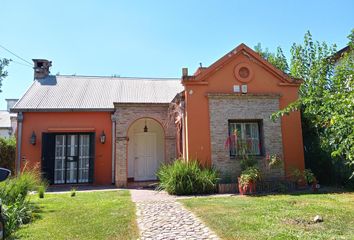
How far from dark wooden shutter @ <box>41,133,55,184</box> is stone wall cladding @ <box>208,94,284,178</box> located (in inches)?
303

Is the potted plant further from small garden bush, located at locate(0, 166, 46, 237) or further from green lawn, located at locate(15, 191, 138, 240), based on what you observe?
small garden bush, located at locate(0, 166, 46, 237)

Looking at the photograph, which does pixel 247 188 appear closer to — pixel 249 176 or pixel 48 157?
pixel 249 176

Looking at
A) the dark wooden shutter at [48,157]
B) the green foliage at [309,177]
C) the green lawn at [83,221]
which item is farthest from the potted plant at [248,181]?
the dark wooden shutter at [48,157]

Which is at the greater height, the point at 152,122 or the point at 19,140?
the point at 152,122

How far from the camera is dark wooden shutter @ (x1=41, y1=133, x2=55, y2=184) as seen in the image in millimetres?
14133

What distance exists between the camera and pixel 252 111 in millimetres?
12688

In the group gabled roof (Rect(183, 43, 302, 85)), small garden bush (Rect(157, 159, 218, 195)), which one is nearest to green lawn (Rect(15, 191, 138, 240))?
small garden bush (Rect(157, 159, 218, 195))

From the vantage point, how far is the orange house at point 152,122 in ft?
40.4

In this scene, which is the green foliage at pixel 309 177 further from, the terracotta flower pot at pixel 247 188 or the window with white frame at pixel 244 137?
the terracotta flower pot at pixel 247 188

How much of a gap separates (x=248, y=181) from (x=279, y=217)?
394 cm

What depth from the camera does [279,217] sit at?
21.9ft

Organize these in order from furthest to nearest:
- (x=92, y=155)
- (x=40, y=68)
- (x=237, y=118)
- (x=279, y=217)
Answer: (x=40, y=68), (x=92, y=155), (x=237, y=118), (x=279, y=217)

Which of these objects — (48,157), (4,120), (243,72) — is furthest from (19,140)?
(4,120)

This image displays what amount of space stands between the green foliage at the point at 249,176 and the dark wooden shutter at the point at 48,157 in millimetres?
8904
